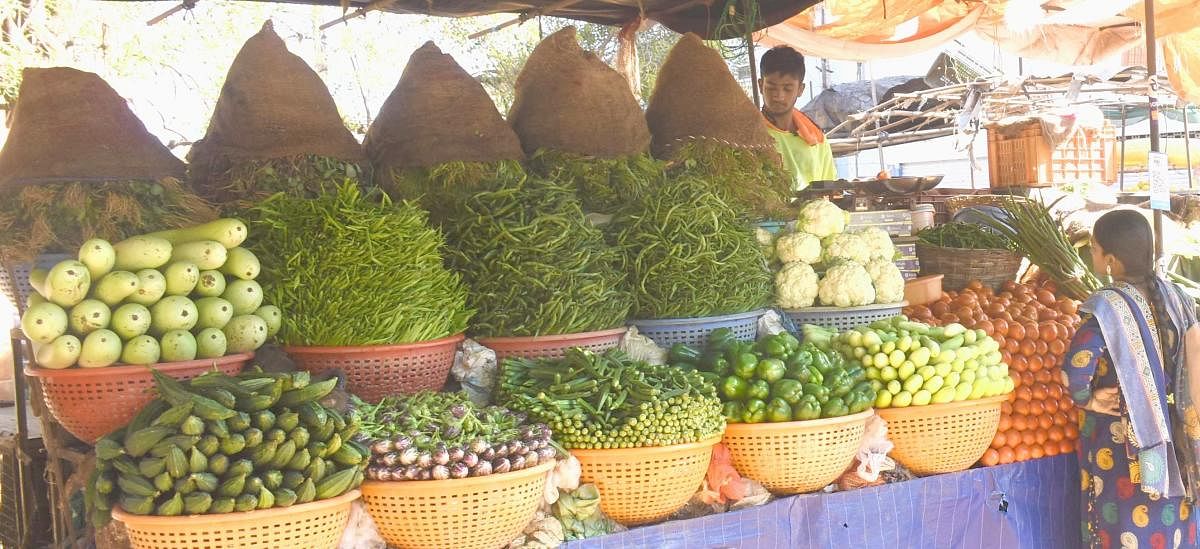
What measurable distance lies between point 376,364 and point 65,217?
1.04 metres

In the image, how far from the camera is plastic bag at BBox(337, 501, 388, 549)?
244 centimetres

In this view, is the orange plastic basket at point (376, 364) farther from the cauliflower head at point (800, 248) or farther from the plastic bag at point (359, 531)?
the cauliflower head at point (800, 248)

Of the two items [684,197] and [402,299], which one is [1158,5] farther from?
[402,299]

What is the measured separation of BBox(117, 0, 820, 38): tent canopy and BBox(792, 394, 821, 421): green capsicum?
100 inches

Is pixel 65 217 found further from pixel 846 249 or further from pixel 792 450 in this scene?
pixel 846 249

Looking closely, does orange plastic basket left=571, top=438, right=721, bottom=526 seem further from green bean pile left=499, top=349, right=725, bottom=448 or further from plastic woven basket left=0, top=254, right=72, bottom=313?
plastic woven basket left=0, top=254, right=72, bottom=313

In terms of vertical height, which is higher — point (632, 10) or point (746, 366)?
point (632, 10)

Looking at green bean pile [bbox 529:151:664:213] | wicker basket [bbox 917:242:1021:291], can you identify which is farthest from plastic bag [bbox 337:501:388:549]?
wicker basket [bbox 917:242:1021:291]

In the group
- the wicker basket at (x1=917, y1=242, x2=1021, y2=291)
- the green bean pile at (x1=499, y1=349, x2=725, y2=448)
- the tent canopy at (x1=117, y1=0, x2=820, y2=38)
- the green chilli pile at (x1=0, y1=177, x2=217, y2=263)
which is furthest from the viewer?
the tent canopy at (x1=117, y1=0, x2=820, y2=38)

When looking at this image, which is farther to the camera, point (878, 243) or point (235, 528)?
point (878, 243)

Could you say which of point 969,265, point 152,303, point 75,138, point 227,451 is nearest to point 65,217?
point 75,138

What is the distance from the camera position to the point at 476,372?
9.97 feet

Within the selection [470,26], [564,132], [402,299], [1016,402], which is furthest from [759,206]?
[470,26]

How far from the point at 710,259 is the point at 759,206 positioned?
0.63 meters
